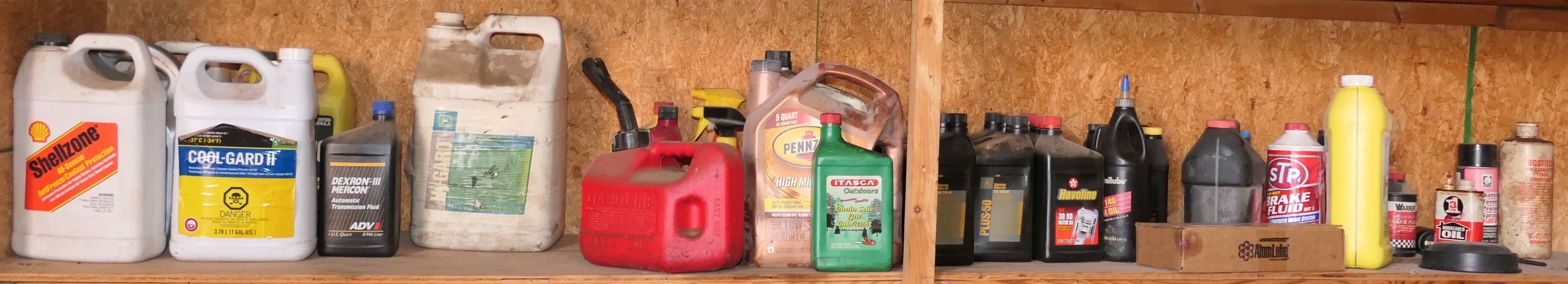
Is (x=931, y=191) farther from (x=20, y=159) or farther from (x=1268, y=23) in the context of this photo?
(x=20, y=159)

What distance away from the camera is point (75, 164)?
1501 mm

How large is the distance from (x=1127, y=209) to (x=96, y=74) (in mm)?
1579

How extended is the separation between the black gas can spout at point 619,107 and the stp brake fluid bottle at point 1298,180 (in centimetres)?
102

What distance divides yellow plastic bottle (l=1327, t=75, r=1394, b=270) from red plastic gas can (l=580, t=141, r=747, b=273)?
0.94 metres

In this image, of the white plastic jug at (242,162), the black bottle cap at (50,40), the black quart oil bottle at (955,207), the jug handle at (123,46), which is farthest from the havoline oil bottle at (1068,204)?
the black bottle cap at (50,40)

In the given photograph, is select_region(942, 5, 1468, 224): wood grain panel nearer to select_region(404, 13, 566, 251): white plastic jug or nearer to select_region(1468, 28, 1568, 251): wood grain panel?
select_region(1468, 28, 1568, 251): wood grain panel

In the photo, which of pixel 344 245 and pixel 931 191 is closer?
pixel 931 191

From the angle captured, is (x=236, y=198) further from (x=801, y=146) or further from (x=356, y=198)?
(x=801, y=146)

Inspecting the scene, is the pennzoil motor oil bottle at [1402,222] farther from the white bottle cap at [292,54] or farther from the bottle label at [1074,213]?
the white bottle cap at [292,54]

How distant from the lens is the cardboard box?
1.56 m

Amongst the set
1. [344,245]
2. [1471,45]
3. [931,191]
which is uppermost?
[1471,45]

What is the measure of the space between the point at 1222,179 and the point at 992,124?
39cm

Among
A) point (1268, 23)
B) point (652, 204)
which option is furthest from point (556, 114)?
point (1268, 23)

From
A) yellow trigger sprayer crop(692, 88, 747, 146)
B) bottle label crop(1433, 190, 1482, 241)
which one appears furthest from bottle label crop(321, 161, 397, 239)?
bottle label crop(1433, 190, 1482, 241)
